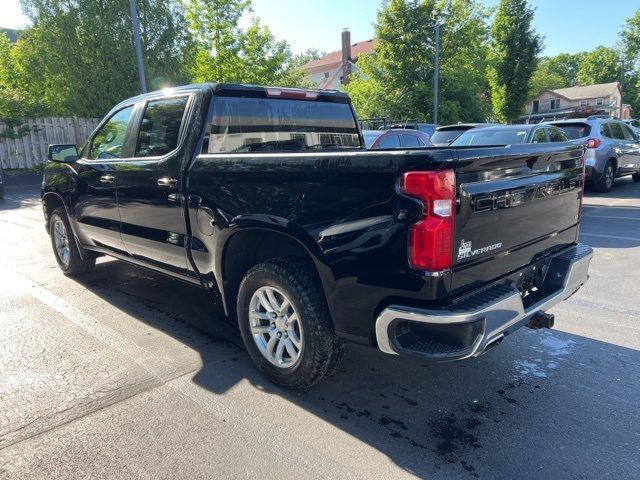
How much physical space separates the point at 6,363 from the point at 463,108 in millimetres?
28273

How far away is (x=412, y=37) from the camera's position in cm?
2570

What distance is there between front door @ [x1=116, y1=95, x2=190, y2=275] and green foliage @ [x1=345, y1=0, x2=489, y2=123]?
77.9 feet

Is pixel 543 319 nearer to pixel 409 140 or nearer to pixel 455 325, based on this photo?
pixel 455 325

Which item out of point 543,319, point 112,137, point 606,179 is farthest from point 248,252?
point 606,179

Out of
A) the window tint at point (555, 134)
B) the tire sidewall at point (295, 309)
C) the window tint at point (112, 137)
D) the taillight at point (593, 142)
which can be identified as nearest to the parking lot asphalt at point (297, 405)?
the tire sidewall at point (295, 309)

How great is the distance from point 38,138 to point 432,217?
2063 centimetres

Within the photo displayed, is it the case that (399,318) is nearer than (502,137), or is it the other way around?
(399,318)

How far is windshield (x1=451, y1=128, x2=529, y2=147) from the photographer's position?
906cm

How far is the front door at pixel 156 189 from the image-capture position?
3.70m

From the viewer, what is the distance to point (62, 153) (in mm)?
A: 5238

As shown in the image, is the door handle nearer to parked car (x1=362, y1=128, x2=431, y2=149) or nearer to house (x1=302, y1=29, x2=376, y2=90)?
parked car (x1=362, y1=128, x2=431, y2=149)

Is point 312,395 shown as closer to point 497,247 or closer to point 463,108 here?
point 497,247

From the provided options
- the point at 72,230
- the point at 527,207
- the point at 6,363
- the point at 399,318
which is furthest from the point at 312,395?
the point at 72,230

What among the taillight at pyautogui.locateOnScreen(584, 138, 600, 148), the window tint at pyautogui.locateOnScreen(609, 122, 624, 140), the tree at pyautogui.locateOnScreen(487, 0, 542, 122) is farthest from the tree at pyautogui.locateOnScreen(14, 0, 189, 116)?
the tree at pyautogui.locateOnScreen(487, 0, 542, 122)
